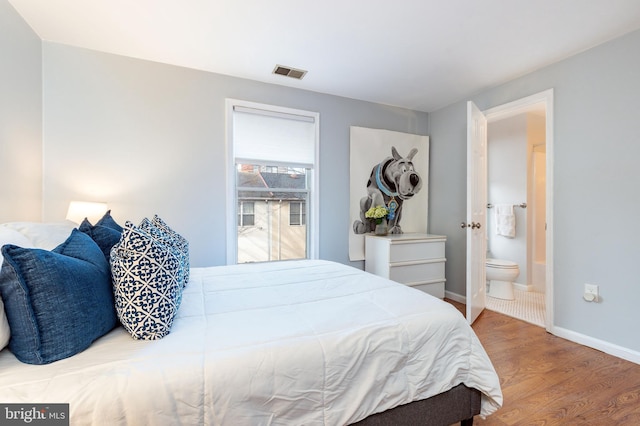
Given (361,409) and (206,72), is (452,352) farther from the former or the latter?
(206,72)

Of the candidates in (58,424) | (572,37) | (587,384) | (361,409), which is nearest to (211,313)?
(58,424)

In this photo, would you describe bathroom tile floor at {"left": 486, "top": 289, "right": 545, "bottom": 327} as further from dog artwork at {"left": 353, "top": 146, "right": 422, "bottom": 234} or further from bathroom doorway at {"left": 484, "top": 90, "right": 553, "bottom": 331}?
dog artwork at {"left": 353, "top": 146, "right": 422, "bottom": 234}

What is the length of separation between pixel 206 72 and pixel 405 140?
8.01 feet

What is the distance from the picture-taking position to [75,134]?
2.36 meters

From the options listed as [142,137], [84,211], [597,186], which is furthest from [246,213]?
[597,186]

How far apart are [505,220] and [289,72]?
3.58m

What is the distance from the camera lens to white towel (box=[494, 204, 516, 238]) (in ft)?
13.3

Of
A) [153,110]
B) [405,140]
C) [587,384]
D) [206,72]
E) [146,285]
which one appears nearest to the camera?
[146,285]

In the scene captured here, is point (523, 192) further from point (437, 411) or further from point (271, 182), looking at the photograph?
point (437, 411)

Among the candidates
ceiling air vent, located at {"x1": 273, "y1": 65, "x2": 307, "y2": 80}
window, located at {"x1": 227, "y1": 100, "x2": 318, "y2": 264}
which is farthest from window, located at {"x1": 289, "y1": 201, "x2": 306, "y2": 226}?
ceiling air vent, located at {"x1": 273, "y1": 65, "x2": 307, "y2": 80}

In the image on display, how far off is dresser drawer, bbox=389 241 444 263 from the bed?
1.56 meters

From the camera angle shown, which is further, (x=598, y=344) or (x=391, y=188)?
(x=391, y=188)

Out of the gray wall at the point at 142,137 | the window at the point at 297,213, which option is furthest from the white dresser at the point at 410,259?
the gray wall at the point at 142,137

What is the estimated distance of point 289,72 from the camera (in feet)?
9.15
